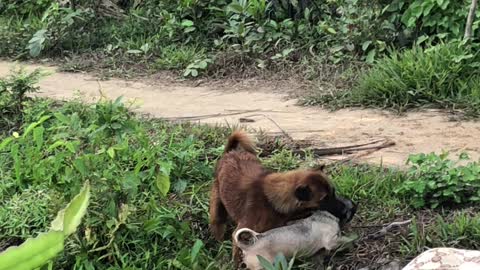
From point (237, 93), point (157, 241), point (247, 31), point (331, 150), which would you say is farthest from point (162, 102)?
point (157, 241)

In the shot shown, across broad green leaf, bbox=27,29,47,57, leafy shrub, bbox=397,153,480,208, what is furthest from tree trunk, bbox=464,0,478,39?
broad green leaf, bbox=27,29,47,57

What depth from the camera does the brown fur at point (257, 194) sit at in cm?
363

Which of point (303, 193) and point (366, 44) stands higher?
point (303, 193)

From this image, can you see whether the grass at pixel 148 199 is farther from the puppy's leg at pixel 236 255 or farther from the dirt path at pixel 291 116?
the dirt path at pixel 291 116

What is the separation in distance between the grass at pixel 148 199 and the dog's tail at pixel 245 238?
0.26 meters

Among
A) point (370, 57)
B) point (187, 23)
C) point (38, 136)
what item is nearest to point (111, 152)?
point (38, 136)

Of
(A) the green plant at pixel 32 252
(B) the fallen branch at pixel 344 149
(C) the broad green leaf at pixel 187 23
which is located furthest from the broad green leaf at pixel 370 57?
(A) the green plant at pixel 32 252

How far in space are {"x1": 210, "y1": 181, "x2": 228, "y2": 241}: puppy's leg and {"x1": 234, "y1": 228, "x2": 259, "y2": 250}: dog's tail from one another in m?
0.38

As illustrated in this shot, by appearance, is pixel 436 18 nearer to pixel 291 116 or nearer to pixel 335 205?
pixel 291 116

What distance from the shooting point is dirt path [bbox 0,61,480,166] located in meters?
5.34

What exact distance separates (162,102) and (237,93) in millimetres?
804

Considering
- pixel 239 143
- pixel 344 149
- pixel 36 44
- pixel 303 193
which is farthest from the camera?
pixel 36 44

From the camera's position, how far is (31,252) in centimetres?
155

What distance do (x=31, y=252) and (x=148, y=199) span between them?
2.92m
